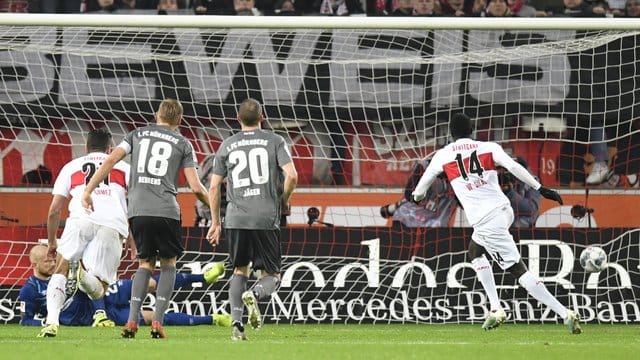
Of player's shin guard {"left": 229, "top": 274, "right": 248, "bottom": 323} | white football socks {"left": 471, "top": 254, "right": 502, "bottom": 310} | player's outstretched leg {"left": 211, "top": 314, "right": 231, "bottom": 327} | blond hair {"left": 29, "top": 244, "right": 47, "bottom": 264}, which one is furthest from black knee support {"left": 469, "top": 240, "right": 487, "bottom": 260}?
blond hair {"left": 29, "top": 244, "right": 47, "bottom": 264}

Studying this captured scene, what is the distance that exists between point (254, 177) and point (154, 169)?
0.83 meters

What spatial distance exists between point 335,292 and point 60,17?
4150 millimetres

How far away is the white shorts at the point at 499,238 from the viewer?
12.8 m

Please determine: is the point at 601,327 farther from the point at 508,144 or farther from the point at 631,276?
the point at 508,144

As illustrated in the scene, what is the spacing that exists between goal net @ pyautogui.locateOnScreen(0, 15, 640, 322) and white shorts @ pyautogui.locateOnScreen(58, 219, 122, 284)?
191 centimetres

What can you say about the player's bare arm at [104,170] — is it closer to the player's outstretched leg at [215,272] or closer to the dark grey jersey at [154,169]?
the dark grey jersey at [154,169]

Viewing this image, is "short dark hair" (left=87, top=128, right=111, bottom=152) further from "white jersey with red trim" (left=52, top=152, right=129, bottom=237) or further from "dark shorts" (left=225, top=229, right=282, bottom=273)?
"dark shorts" (left=225, top=229, right=282, bottom=273)

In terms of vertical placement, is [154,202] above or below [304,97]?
below

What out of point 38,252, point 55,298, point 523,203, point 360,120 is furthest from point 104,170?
point 523,203

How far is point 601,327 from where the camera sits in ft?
45.9

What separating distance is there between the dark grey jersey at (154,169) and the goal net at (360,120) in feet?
13.2

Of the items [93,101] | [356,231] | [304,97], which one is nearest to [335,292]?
[356,231]

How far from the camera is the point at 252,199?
10.8m

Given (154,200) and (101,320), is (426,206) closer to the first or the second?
(101,320)
